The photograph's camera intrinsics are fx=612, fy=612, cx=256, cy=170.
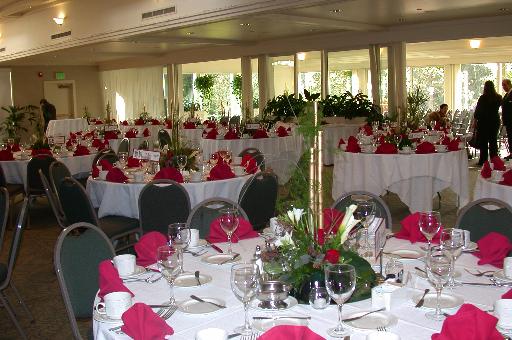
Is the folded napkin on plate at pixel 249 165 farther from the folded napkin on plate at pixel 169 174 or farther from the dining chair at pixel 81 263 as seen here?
the dining chair at pixel 81 263

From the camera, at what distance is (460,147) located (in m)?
7.62

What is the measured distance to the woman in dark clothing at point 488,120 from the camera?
11.7m

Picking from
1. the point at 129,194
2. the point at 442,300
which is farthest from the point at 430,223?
the point at 129,194

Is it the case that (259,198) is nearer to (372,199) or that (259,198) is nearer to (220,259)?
(372,199)

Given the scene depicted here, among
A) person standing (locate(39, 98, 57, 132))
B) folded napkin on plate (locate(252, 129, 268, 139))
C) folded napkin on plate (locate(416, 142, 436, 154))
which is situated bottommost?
folded napkin on plate (locate(416, 142, 436, 154))

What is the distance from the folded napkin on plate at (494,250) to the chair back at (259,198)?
7.25 feet

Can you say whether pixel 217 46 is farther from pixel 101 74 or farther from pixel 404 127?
pixel 404 127

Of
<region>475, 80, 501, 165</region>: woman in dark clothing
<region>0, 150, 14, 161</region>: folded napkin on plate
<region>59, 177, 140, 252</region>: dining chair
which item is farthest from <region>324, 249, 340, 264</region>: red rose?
<region>475, 80, 501, 165</region>: woman in dark clothing

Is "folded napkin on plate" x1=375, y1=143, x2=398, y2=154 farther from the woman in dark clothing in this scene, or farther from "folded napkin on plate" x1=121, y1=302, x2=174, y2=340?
"folded napkin on plate" x1=121, y1=302, x2=174, y2=340

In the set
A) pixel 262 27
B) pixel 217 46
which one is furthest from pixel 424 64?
pixel 262 27

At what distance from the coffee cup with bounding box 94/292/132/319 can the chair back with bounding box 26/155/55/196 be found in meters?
5.32

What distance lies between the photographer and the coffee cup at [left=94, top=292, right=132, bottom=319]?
7.33 ft

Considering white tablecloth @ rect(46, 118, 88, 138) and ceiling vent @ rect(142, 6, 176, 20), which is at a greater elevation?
ceiling vent @ rect(142, 6, 176, 20)

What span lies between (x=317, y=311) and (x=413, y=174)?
5278mm
